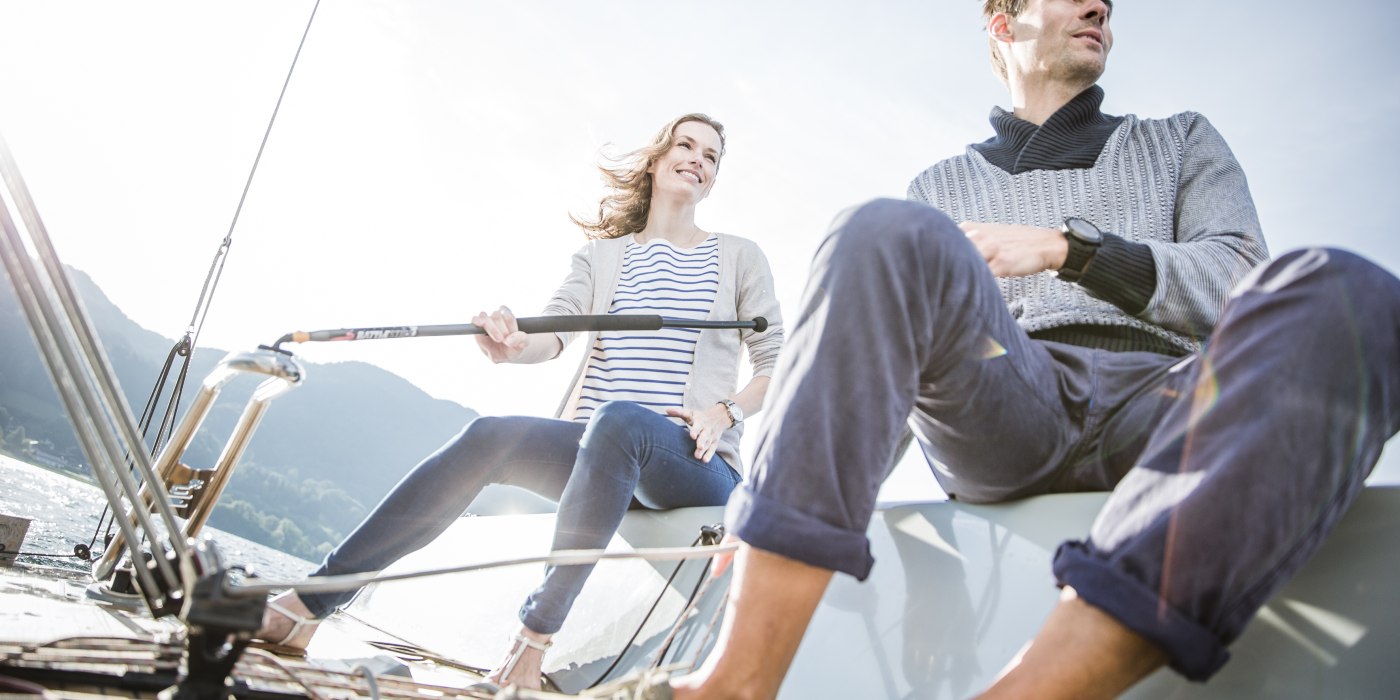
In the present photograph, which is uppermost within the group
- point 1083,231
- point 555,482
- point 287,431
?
point 1083,231

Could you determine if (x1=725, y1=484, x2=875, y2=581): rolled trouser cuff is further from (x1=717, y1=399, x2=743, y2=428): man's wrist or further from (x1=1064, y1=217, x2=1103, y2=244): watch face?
(x1=717, y1=399, x2=743, y2=428): man's wrist

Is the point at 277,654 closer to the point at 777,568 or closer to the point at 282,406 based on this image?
the point at 777,568

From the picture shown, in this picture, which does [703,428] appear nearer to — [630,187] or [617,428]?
[617,428]

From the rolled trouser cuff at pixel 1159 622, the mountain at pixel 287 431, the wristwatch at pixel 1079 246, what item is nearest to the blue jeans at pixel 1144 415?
the rolled trouser cuff at pixel 1159 622

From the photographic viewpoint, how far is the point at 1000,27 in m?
1.41

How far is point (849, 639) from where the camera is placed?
0.91 metres

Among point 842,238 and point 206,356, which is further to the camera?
point 206,356

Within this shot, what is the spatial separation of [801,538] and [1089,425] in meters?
0.38

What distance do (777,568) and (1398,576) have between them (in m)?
0.41

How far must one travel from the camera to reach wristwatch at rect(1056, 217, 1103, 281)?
0.82 metres

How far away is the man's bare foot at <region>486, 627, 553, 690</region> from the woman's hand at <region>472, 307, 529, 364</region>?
0.53 metres

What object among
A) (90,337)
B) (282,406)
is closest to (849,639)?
(90,337)

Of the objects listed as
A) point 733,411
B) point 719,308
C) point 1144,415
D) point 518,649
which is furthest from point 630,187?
point 1144,415

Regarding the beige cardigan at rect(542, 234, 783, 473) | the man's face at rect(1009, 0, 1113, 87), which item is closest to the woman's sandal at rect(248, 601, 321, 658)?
the beige cardigan at rect(542, 234, 783, 473)
